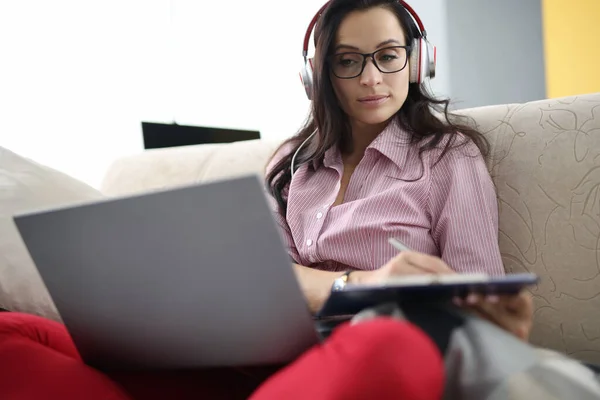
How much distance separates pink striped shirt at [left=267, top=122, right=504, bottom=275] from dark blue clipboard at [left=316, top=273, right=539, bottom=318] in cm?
41

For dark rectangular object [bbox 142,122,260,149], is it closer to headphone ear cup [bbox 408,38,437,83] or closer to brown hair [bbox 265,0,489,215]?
brown hair [bbox 265,0,489,215]

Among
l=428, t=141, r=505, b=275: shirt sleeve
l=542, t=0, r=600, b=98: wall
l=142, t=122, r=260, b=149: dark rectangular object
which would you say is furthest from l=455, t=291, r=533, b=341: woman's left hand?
l=542, t=0, r=600, b=98: wall

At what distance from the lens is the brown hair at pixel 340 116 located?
3.80ft

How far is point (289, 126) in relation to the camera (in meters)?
3.41

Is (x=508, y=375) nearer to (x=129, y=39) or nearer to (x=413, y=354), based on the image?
(x=413, y=354)

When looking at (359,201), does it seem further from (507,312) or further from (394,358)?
(394,358)

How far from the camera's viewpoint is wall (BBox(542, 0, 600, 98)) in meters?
2.65

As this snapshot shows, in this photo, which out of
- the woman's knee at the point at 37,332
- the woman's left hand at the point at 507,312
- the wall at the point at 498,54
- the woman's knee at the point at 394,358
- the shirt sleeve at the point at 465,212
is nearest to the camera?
the woman's knee at the point at 394,358

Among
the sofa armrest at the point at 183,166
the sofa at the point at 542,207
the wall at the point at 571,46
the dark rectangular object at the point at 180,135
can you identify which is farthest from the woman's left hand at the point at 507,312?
the wall at the point at 571,46

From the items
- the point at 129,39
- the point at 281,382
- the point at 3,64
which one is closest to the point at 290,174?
the point at 281,382

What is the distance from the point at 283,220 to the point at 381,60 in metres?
0.37

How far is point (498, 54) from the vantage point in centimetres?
305

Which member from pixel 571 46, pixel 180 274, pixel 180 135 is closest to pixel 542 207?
pixel 180 274

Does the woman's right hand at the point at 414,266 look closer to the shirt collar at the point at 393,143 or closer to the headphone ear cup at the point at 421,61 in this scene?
the shirt collar at the point at 393,143
